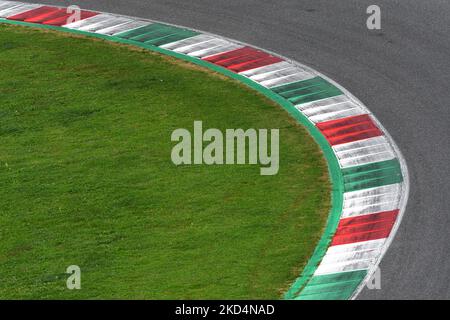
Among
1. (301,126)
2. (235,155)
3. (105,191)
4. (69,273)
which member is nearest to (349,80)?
(301,126)

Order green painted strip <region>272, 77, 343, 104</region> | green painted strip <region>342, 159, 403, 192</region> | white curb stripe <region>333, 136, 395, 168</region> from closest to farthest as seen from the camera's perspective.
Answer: green painted strip <region>342, 159, 403, 192</region>
white curb stripe <region>333, 136, 395, 168</region>
green painted strip <region>272, 77, 343, 104</region>

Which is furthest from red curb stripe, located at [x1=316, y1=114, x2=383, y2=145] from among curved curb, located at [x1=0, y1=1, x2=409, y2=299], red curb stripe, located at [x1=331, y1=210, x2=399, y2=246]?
red curb stripe, located at [x1=331, y1=210, x2=399, y2=246]

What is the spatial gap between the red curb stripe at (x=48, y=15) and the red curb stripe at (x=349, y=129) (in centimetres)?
810

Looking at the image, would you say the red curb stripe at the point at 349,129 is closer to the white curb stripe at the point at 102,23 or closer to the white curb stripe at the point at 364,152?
the white curb stripe at the point at 364,152

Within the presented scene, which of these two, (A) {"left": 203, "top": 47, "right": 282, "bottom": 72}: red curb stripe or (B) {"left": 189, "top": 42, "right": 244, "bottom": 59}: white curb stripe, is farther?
(B) {"left": 189, "top": 42, "right": 244, "bottom": 59}: white curb stripe

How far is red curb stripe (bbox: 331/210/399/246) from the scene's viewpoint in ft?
56.5

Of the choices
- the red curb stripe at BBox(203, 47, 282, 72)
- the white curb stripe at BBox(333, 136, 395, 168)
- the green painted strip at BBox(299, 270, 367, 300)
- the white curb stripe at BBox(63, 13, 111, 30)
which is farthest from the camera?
the white curb stripe at BBox(63, 13, 111, 30)

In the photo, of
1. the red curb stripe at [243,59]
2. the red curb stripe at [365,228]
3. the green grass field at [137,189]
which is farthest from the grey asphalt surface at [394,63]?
the green grass field at [137,189]

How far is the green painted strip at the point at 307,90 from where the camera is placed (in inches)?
872

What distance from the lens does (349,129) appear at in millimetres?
20844

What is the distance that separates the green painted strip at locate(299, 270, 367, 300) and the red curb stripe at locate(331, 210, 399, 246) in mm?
938

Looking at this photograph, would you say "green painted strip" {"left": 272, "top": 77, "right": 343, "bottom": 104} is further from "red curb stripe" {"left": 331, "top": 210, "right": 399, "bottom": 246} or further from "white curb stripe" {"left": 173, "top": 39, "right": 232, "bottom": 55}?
"red curb stripe" {"left": 331, "top": 210, "right": 399, "bottom": 246}

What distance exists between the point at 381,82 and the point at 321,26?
3000mm
